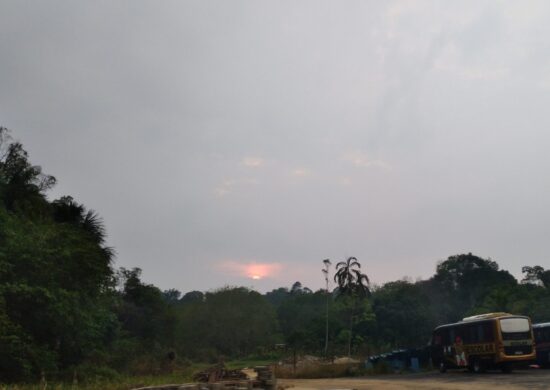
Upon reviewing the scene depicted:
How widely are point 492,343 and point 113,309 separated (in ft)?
102

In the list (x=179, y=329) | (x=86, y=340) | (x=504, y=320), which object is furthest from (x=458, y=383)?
(x=179, y=329)

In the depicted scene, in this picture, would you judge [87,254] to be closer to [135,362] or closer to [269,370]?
[135,362]

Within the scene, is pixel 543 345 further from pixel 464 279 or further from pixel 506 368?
pixel 464 279

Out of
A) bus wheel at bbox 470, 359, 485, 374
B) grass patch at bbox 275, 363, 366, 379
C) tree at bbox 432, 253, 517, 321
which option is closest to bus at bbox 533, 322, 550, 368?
bus wheel at bbox 470, 359, 485, 374

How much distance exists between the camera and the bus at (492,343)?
27.0 m

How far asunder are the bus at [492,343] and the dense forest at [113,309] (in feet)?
40.9

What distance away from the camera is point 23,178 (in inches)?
1149

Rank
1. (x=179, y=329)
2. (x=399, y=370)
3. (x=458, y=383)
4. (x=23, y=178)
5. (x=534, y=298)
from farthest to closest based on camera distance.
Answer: (x=179, y=329)
(x=534, y=298)
(x=399, y=370)
(x=23, y=178)
(x=458, y=383)

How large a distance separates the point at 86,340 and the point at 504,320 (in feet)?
63.5

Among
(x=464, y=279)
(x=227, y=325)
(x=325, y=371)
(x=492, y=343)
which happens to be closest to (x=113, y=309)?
(x=325, y=371)

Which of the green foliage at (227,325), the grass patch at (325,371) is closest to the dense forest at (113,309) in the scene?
the green foliage at (227,325)

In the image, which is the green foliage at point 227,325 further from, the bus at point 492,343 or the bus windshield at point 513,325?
the bus windshield at point 513,325

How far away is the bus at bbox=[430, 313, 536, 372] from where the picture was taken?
88.7 feet

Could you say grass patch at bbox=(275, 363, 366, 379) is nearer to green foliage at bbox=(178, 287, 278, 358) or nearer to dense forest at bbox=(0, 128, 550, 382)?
dense forest at bbox=(0, 128, 550, 382)
